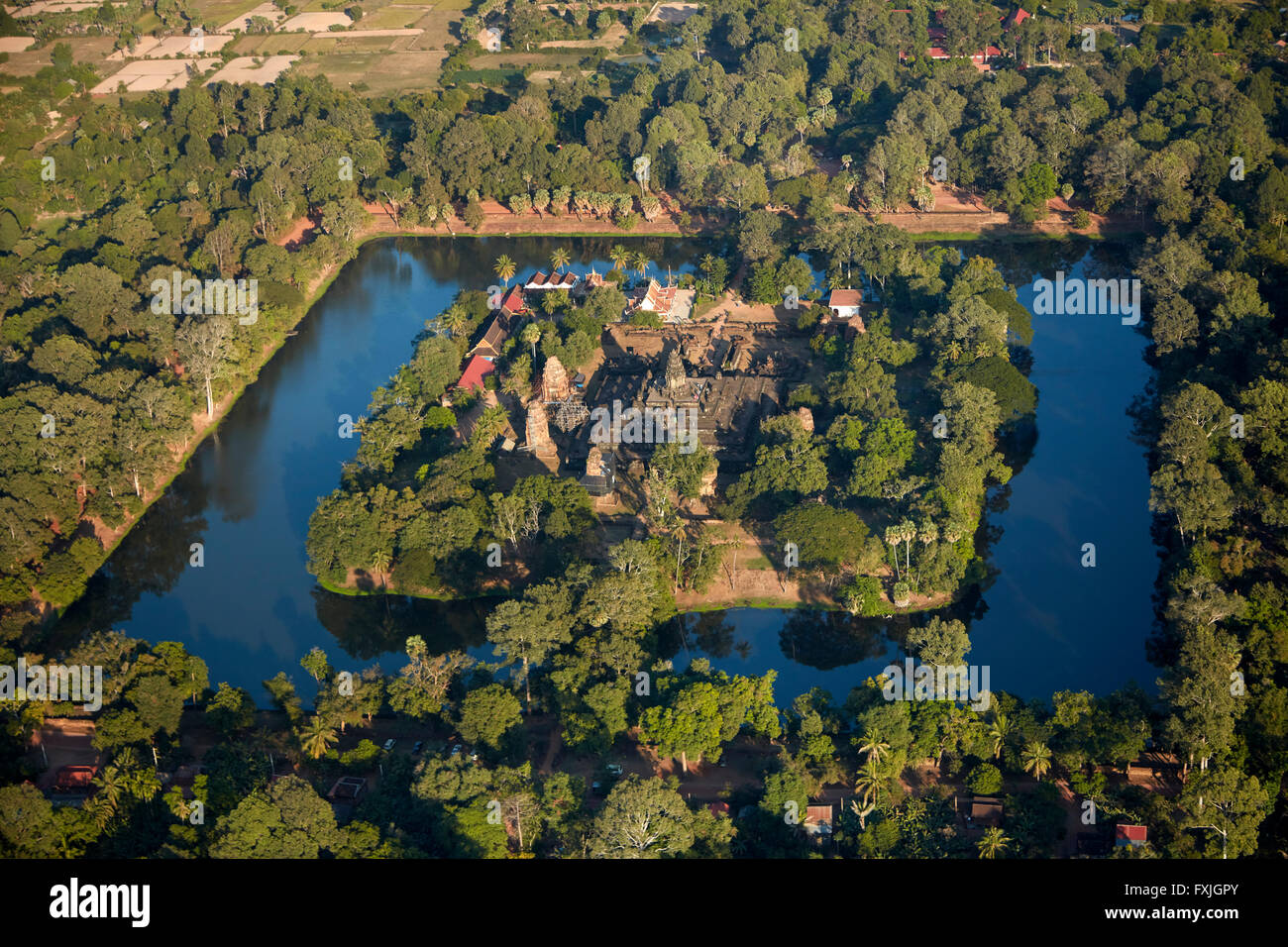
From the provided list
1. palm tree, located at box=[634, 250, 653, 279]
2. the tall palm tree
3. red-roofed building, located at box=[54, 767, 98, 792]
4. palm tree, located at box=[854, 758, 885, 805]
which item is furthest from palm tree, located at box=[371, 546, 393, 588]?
palm tree, located at box=[634, 250, 653, 279]

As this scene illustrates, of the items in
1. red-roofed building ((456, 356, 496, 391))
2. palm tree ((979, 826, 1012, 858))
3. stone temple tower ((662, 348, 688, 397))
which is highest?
red-roofed building ((456, 356, 496, 391))

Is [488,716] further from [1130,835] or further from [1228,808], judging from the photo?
[1228,808]

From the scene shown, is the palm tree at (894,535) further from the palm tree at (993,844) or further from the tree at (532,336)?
the tree at (532,336)

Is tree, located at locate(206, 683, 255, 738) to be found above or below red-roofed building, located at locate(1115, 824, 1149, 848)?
above

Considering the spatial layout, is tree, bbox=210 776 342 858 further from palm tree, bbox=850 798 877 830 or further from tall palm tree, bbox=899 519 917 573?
tall palm tree, bbox=899 519 917 573

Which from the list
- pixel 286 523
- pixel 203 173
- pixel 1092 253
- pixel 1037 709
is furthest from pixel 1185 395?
pixel 203 173

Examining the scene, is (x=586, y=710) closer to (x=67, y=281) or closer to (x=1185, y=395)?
(x=1185, y=395)

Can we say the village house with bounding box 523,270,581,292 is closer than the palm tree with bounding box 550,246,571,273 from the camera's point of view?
Yes
